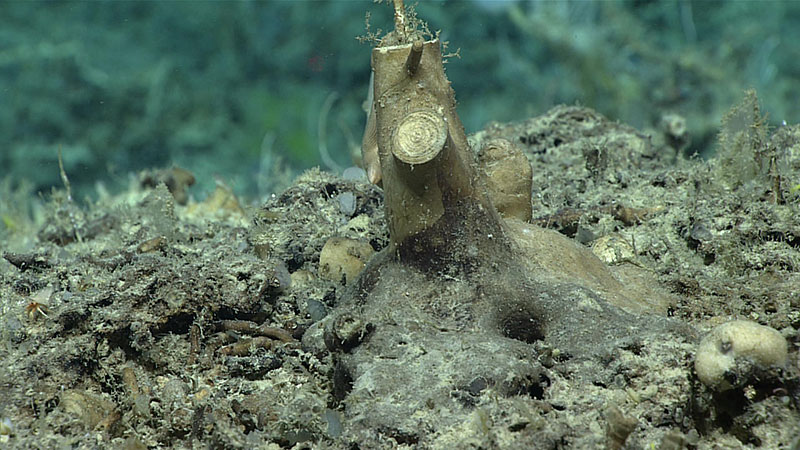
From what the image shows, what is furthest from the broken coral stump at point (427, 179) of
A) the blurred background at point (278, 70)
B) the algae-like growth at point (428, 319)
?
the blurred background at point (278, 70)

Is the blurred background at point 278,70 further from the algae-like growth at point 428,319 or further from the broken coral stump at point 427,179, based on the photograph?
the broken coral stump at point 427,179

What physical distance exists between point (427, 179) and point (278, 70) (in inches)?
492

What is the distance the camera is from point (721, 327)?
5.82 feet

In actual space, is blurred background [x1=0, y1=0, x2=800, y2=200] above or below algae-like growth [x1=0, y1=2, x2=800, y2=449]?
above

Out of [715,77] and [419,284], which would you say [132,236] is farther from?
[715,77]

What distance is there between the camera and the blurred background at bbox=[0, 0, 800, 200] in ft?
42.3

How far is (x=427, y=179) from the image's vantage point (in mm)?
2281

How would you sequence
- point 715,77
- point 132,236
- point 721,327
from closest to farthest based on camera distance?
point 721,327 < point 132,236 < point 715,77

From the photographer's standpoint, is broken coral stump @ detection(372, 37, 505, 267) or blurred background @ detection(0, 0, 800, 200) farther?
blurred background @ detection(0, 0, 800, 200)

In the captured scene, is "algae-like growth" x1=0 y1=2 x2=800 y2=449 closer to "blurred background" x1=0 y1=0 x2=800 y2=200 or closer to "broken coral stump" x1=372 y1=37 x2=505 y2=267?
"broken coral stump" x1=372 y1=37 x2=505 y2=267

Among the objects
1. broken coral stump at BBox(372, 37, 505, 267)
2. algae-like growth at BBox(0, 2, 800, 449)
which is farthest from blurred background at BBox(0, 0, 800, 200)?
broken coral stump at BBox(372, 37, 505, 267)

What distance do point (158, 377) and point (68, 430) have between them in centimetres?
50

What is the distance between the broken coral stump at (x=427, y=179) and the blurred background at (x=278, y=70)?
10.3m

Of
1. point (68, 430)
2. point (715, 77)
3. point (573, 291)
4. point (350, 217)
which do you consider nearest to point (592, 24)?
point (715, 77)
